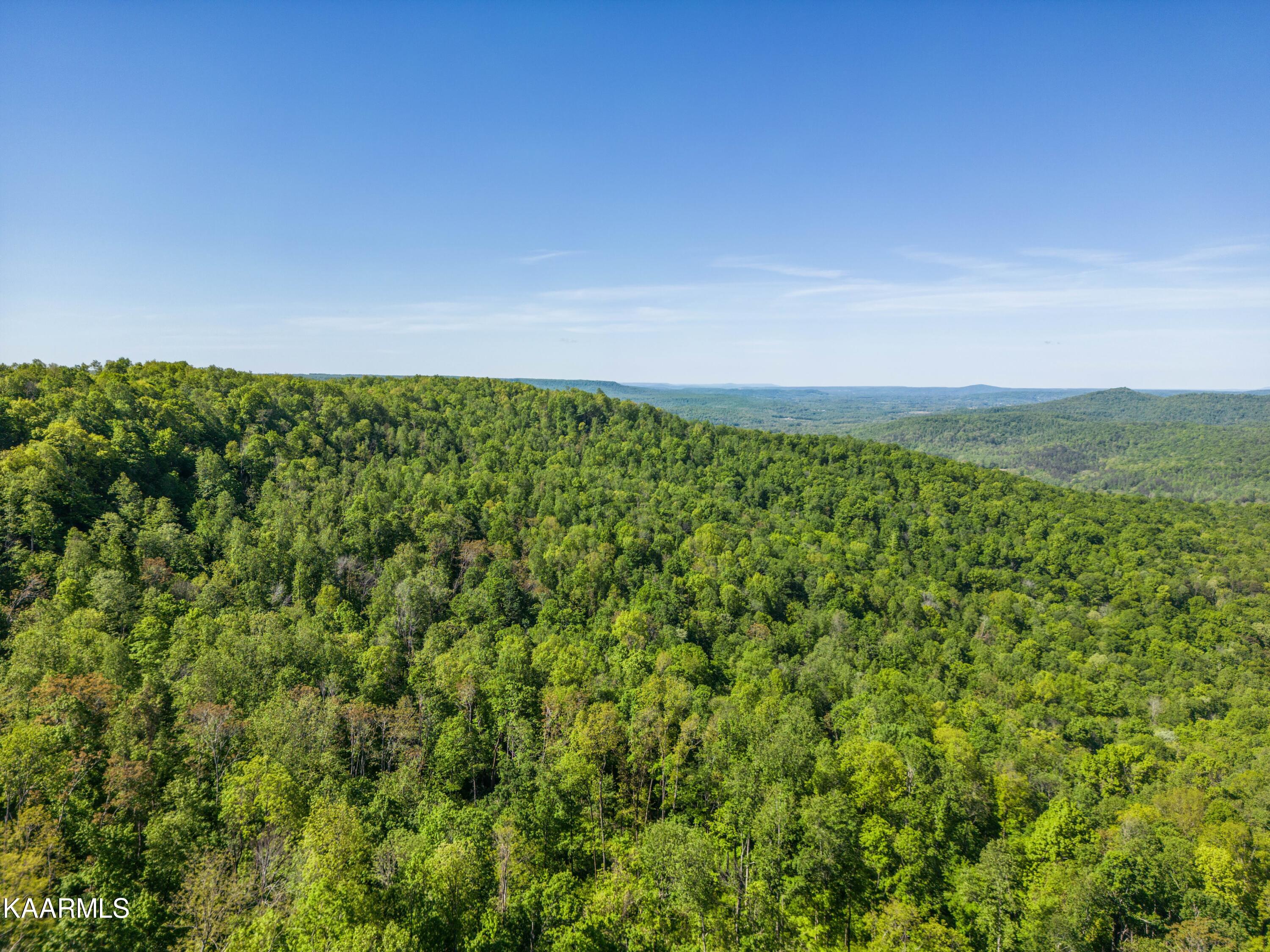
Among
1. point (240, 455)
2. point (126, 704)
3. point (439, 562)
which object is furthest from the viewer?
point (240, 455)

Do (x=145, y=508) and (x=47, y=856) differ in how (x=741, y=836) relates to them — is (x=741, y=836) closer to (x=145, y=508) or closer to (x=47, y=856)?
(x=47, y=856)

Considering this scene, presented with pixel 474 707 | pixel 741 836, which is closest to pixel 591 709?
pixel 474 707

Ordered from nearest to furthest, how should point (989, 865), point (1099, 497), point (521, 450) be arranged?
point (989, 865) → point (521, 450) → point (1099, 497)

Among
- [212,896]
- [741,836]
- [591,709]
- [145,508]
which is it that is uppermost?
[145,508]

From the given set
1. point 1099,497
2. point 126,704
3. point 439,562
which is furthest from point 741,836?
point 1099,497

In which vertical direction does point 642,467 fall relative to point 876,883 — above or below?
above

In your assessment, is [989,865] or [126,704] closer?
[989,865]
